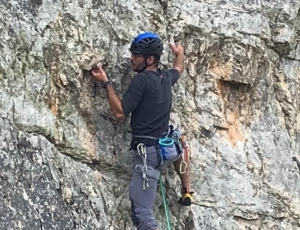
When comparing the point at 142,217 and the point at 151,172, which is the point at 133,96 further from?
the point at 142,217

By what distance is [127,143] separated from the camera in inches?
354

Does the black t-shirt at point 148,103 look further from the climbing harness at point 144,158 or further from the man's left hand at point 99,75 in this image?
the man's left hand at point 99,75

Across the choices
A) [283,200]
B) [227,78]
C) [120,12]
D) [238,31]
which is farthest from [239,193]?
[120,12]

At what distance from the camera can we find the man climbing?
8172 mm

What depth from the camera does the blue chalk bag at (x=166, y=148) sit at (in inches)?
330

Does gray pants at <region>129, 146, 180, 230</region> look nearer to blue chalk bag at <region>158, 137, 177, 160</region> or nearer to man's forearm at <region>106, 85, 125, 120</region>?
blue chalk bag at <region>158, 137, 177, 160</region>

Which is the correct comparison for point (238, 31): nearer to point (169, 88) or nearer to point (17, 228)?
point (169, 88)

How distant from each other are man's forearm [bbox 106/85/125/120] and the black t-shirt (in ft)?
0.19

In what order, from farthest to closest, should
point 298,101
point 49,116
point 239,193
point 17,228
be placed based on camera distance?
point 298,101
point 239,193
point 49,116
point 17,228

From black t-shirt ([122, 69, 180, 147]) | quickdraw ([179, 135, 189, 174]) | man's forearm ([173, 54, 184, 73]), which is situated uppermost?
man's forearm ([173, 54, 184, 73])

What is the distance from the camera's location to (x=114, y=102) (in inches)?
321

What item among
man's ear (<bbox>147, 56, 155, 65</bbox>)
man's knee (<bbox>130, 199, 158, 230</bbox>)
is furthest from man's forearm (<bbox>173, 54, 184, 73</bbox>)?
man's knee (<bbox>130, 199, 158, 230</bbox>)

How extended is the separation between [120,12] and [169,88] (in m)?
1.41

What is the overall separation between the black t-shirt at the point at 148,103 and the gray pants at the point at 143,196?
31 cm
